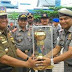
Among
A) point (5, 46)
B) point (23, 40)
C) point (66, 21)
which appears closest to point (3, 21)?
point (5, 46)

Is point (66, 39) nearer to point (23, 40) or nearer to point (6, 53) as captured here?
point (6, 53)

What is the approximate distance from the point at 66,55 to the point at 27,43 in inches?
63.3

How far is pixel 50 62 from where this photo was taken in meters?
2.54

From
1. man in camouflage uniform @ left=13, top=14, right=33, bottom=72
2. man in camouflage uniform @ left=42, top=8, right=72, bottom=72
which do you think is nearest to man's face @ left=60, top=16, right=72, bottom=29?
man in camouflage uniform @ left=42, top=8, right=72, bottom=72

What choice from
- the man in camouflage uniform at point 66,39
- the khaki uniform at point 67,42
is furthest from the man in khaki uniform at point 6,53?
the khaki uniform at point 67,42

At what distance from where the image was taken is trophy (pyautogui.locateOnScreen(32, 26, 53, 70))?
8.14 feet

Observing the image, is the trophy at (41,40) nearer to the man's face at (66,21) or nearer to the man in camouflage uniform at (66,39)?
the man in camouflage uniform at (66,39)

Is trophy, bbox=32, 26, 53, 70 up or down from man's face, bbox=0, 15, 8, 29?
down

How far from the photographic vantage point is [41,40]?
2.51m

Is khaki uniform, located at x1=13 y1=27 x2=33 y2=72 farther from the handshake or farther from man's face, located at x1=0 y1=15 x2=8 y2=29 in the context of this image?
the handshake

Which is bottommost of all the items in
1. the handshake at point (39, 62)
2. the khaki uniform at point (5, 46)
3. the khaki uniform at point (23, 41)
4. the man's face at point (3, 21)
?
the khaki uniform at point (23, 41)

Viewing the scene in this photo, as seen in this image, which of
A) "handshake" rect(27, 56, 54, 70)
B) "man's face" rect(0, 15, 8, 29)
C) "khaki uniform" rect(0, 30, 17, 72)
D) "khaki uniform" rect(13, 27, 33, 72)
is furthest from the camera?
"khaki uniform" rect(13, 27, 33, 72)

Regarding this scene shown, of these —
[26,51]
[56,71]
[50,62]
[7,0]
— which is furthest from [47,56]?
[7,0]

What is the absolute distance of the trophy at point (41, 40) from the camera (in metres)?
2.48
